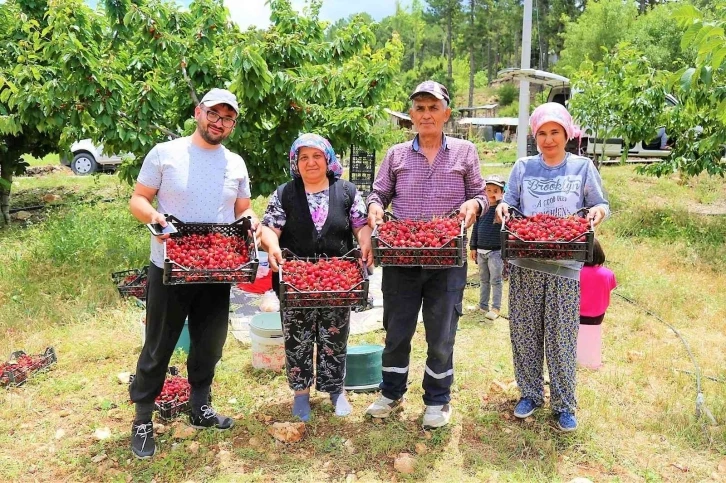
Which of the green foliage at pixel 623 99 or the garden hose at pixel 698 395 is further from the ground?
the green foliage at pixel 623 99

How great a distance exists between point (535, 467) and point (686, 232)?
23.3 ft

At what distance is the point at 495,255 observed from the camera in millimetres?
5715

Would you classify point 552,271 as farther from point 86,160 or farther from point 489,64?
point 489,64

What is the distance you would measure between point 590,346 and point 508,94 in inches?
1787

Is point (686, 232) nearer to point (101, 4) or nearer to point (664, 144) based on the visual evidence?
point (664, 144)

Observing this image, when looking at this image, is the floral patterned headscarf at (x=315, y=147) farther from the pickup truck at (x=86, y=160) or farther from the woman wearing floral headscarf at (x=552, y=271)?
the pickup truck at (x=86, y=160)

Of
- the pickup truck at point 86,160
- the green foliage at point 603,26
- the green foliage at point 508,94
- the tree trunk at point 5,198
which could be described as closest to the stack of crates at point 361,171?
the tree trunk at point 5,198

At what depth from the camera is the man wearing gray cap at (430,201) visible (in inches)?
126

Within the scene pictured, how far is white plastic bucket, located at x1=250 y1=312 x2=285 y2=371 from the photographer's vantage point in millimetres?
4292

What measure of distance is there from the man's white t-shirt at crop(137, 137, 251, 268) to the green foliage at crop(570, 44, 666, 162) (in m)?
7.95

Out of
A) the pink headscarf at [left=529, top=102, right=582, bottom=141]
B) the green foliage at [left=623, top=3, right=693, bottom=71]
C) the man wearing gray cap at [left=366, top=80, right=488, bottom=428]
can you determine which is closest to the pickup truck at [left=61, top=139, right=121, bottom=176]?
the man wearing gray cap at [left=366, top=80, right=488, bottom=428]

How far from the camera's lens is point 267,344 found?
4.31 meters

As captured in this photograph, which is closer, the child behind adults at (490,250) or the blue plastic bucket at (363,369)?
the blue plastic bucket at (363,369)

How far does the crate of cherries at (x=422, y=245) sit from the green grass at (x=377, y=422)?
1.16 metres
